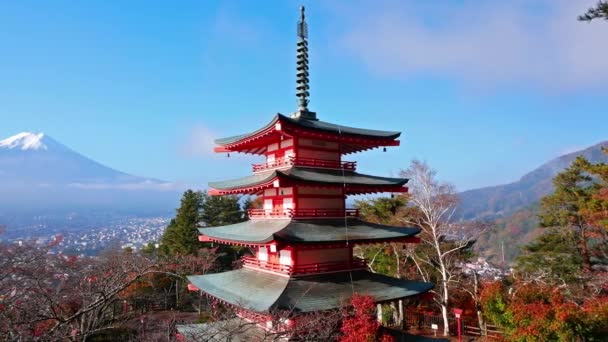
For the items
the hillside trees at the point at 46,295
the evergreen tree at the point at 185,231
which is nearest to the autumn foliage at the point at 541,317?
the hillside trees at the point at 46,295

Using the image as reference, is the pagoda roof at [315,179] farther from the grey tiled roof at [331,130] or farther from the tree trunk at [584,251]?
the tree trunk at [584,251]

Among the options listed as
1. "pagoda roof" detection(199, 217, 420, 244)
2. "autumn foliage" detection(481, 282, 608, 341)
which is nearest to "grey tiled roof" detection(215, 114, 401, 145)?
"pagoda roof" detection(199, 217, 420, 244)

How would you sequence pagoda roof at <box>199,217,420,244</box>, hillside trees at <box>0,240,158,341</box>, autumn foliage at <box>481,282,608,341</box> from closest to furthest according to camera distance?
hillside trees at <box>0,240,158,341</box> < pagoda roof at <box>199,217,420,244</box> < autumn foliage at <box>481,282,608,341</box>

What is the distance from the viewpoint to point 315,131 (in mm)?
14352

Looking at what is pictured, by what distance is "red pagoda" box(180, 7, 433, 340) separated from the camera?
42.3 ft

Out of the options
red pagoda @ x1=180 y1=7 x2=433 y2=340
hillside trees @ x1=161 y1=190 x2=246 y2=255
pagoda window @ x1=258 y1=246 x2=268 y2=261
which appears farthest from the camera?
hillside trees @ x1=161 y1=190 x2=246 y2=255

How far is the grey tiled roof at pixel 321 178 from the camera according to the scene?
13.6 meters

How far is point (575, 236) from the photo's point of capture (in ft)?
93.8

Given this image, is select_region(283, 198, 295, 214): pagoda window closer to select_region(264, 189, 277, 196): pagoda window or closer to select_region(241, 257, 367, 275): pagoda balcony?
select_region(264, 189, 277, 196): pagoda window

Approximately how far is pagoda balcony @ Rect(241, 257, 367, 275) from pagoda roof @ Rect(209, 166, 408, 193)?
299 cm

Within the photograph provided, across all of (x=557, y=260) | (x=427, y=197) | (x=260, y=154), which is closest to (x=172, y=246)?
(x=260, y=154)

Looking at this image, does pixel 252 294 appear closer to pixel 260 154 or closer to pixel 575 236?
pixel 260 154

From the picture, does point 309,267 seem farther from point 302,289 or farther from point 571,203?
point 571,203

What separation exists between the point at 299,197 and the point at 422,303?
19.0 metres
